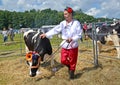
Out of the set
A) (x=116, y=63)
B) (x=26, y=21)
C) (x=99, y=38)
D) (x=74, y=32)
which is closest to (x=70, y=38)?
(x=74, y=32)

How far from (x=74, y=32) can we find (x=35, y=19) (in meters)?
113

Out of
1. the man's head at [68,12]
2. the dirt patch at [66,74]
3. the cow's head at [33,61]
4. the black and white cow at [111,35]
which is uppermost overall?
the man's head at [68,12]

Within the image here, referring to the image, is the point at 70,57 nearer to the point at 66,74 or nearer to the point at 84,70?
the point at 66,74

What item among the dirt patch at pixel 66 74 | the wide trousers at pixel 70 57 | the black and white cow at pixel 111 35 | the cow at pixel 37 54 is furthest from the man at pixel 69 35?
the black and white cow at pixel 111 35

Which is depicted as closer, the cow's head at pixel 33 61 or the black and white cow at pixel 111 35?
the cow's head at pixel 33 61

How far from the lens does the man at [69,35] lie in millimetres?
6707

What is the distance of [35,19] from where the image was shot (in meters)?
119

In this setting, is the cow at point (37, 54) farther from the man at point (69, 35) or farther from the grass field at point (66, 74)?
the man at point (69, 35)

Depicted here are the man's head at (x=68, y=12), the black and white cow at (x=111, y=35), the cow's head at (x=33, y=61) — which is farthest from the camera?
the black and white cow at (x=111, y=35)

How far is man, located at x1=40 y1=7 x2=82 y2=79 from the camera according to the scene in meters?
6.71

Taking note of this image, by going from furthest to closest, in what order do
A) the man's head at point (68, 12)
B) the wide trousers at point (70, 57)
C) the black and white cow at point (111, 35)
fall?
the black and white cow at point (111, 35) < the wide trousers at point (70, 57) < the man's head at point (68, 12)

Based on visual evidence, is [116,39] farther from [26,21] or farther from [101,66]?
[26,21]

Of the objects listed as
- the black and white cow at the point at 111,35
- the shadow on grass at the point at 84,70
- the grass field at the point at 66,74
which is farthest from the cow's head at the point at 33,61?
the black and white cow at the point at 111,35

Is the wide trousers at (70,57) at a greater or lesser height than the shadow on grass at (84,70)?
greater
